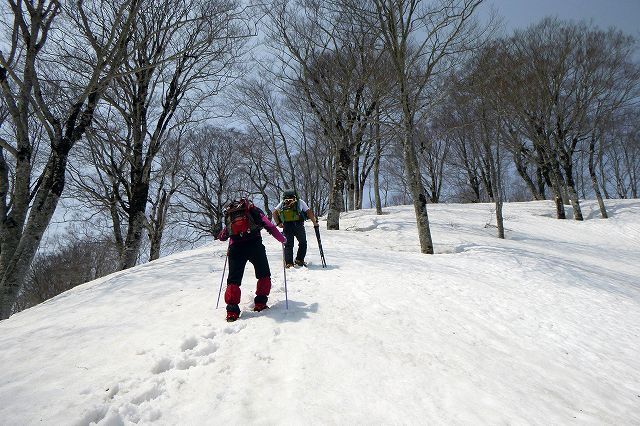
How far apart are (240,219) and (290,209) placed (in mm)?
2469

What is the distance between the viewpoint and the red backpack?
4.48 m

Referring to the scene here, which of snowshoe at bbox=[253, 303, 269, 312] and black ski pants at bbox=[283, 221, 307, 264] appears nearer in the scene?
snowshoe at bbox=[253, 303, 269, 312]

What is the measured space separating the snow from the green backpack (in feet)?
3.67

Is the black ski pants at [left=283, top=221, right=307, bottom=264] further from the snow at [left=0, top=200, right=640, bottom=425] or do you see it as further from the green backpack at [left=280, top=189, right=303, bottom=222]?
the snow at [left=0, top=200, right=640, bottom=425]

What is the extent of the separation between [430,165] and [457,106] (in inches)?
662

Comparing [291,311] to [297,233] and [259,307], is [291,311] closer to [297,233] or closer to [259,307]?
[259,307]

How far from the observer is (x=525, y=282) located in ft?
22.0

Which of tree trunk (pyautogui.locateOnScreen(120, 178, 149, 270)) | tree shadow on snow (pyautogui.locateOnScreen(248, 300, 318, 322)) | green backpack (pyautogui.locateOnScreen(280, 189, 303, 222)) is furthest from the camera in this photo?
tree trunk (pyautogui.locateOnScreen(120, 178, 149, 270))

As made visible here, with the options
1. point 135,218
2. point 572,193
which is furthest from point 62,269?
point 572,193

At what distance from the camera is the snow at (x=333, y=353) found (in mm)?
2479

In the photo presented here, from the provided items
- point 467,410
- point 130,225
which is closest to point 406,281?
point 467,410

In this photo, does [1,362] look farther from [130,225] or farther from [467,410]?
[130,225]

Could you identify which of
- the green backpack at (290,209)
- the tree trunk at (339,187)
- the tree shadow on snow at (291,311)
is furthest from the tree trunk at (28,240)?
the tree trunk at (339,187)

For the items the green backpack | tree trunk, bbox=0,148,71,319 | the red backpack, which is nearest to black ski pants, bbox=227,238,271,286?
the red backpack
